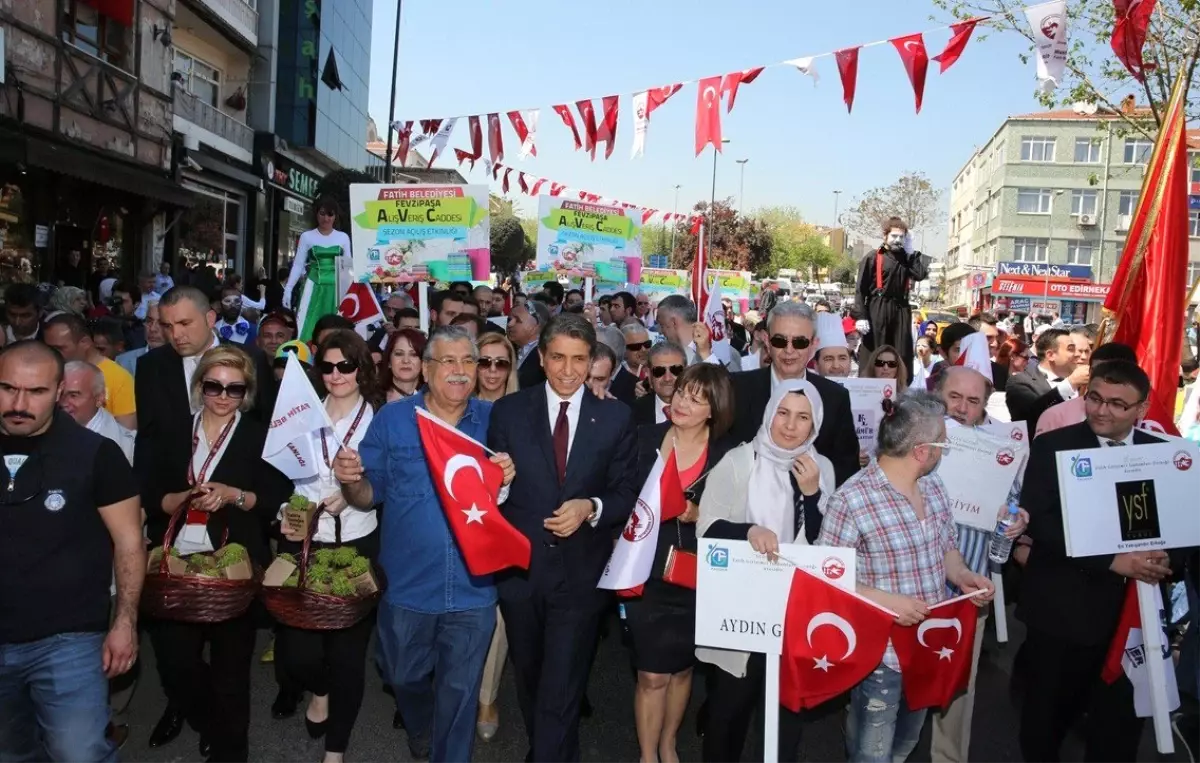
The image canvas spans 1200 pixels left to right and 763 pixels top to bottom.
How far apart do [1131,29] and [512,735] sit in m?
7.68

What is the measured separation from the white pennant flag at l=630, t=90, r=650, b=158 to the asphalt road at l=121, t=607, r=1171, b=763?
837 centimetres

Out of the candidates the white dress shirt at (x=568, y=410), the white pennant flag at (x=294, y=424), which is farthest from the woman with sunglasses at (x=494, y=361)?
the white pennant flag at (x=294, y=424)

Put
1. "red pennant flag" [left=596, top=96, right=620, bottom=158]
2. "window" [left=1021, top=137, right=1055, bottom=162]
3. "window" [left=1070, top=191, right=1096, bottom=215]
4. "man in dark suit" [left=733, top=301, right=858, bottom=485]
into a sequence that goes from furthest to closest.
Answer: "window" [left=1021, top=137, right=1055, bottom=162] → "window" [left=1070, top=191, right=1096, bottom=215] → "red pennant flag" [left=596, top=96, right=620, bottom=158] → "man in dark suit" [left=733, top=301, right=858, bottom=485]

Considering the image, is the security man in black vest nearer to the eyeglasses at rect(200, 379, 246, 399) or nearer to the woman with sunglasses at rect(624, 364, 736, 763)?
the eyeglasses at rect(200, 379, 246, 399)

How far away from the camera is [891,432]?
4.09 meters

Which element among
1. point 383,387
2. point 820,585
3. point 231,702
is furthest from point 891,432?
point 231,702

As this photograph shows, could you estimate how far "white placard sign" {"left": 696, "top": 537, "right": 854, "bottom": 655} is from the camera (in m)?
3.97

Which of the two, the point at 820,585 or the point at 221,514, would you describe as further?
the point at 221,514

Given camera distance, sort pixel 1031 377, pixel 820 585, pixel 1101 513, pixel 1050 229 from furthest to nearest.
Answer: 1. pixel 1050 229
2. pixel 1031 377
3. pixel 1101 513
4. pixel 820 585

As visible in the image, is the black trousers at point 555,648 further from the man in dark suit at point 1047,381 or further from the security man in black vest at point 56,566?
the man in dark suit at point 1047,381

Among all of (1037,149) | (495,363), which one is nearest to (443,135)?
(495,363)

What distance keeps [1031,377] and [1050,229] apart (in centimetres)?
7549

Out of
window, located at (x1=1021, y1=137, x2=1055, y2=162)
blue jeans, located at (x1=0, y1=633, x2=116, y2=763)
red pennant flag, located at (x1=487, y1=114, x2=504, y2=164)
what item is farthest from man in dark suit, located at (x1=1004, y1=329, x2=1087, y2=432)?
window, located at (x1=1021, y1=137, x2=1055, y2=162)

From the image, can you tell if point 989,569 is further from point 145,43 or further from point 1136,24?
point 145,43
